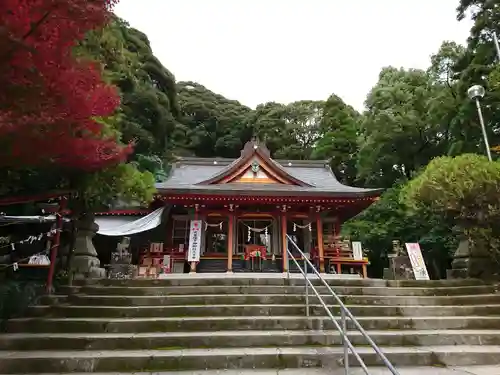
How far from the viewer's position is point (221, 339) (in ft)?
15.3

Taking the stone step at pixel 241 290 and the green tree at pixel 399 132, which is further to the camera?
the green tree at pixel 399 132

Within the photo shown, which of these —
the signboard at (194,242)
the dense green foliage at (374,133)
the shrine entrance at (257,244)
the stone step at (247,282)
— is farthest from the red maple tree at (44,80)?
the shrine entrance at (257,244)

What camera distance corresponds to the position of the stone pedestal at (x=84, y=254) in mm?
6965

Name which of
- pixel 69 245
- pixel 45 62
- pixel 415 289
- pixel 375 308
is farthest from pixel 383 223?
pixel 45 62

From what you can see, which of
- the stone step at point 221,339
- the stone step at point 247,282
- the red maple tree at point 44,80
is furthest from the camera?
the stone step at point 247,282

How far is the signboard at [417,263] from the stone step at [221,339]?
5.16 m

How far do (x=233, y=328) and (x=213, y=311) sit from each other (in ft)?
1.87

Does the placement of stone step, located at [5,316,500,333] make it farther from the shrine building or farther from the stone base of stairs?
the shrine building

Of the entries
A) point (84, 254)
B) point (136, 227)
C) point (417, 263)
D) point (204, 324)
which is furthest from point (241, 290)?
point (136, 227)

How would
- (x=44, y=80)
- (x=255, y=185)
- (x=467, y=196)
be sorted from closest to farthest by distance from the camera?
1. (x=44, y=80)
2. (x=467, y=196)
3. (x=255, y=185)

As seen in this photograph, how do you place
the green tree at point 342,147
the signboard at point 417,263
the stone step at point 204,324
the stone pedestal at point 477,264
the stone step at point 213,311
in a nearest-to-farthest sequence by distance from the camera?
the stone step at point 204,324
the stone step at point 213,311
the stone pedestal at point 477,264
the signboard at point 417,263
the green tree at point 342,147

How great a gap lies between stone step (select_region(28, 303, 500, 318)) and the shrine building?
564 centimetres

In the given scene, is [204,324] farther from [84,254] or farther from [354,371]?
[84,254]

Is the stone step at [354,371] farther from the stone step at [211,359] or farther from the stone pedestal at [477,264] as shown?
the stone pedestal at [477,264]
